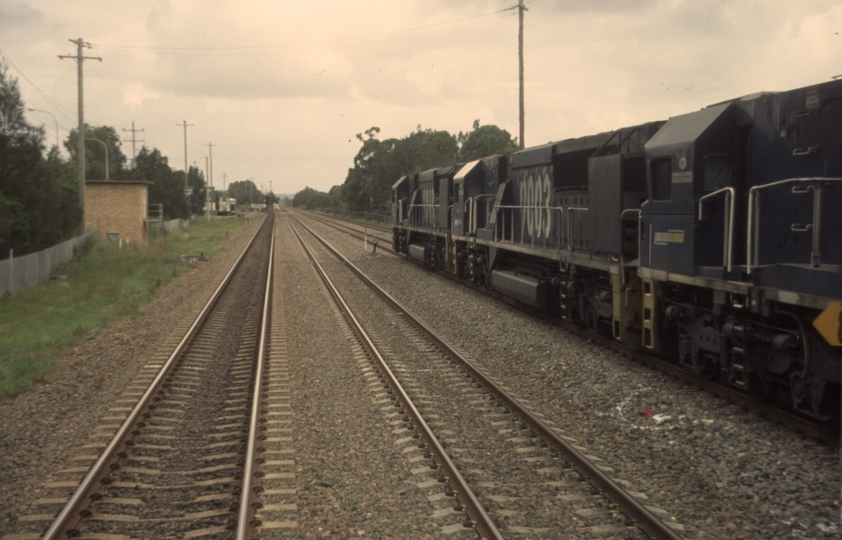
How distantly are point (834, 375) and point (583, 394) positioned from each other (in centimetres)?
340

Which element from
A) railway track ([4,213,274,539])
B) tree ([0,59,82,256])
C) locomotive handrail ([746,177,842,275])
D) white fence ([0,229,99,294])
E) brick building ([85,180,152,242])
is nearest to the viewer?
railway track ([4,213,274,539])

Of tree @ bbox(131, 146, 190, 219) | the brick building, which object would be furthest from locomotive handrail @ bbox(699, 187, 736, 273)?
tree @ bbox(131, 146, 190, 219)

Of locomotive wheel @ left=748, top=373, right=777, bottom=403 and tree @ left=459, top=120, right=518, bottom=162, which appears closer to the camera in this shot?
locomotive wheel @ left=748, top=373, right=777, bottom=403

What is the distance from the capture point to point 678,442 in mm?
7707

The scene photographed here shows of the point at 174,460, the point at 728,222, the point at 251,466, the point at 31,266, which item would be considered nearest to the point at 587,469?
the point at 251,466

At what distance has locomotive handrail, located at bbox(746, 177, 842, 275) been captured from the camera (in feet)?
23.0

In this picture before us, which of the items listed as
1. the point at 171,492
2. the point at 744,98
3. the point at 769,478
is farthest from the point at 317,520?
the point at 744,98

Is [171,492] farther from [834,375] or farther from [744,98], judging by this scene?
[744,98]

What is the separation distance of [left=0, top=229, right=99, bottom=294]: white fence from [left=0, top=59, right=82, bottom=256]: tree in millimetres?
660

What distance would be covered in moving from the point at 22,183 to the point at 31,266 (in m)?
3.34

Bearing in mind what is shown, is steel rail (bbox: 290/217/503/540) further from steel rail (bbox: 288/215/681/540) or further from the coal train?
the coal train

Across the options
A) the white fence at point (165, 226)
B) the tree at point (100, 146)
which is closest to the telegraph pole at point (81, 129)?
the white fence at point (165, 226)

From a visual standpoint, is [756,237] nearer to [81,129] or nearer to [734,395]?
[734,395]

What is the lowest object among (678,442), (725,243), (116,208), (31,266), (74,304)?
(678,442)
